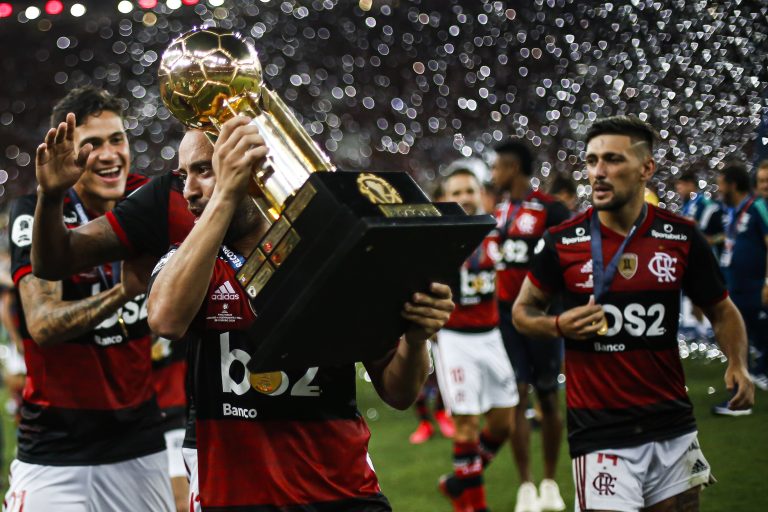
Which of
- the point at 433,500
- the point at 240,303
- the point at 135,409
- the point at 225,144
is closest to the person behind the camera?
the point at 225,144

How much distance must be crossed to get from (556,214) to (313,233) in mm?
5466

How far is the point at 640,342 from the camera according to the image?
11.6ft

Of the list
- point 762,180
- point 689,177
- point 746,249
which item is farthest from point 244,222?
point 746,249

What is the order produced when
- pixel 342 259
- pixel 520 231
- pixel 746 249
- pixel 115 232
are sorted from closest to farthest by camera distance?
pixel 342 259 < pixel 115 232 < pixel 520 231 < pixel 746 249

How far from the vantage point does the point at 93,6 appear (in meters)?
11.4

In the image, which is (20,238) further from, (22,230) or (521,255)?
(521,255)

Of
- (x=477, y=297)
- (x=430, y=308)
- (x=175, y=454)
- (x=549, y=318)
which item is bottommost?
(x=175, y=454)

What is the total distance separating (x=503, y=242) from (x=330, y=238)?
5.63 meters

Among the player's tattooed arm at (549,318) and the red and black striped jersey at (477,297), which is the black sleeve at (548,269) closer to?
the player's tattooed arm at (549,318)

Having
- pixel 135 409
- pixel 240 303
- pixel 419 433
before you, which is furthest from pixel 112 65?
pixel 240 303

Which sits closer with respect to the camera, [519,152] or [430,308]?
[430,308]

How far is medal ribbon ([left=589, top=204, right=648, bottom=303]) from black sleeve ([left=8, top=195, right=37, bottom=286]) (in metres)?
2.33

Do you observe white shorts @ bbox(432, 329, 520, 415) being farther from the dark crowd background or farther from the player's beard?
the player's beard

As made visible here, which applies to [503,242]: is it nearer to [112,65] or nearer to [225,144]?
[225,144]
